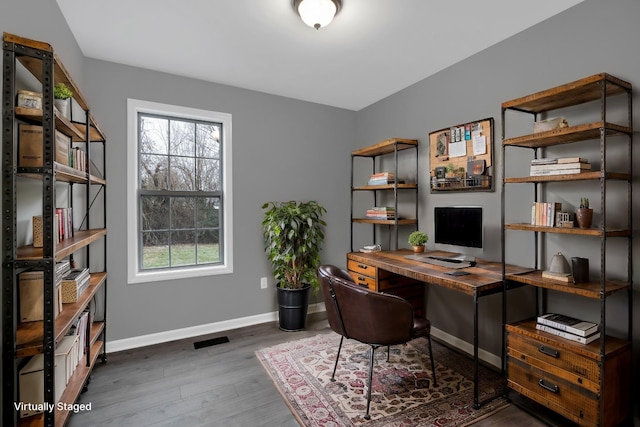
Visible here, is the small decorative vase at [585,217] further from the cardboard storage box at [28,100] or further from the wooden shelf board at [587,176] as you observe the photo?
the cardboard storage box at [28,100]

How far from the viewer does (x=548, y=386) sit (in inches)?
71.4

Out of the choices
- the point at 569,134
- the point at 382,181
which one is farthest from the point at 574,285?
the point at 382,181

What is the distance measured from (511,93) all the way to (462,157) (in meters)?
0.61

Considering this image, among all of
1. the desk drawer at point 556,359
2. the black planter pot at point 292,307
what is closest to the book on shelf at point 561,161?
the desk drawer at point 556,359

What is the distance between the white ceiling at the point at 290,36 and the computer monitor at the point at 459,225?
1.33 m

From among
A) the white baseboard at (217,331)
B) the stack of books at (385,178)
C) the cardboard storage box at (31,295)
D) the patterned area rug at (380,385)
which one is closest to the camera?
the cardboard storage box at (31,295)

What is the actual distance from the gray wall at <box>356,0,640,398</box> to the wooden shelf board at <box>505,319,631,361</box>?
0.60 ft

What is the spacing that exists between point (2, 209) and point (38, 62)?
27.8 inches

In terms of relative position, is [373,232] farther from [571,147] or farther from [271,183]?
[571,147]

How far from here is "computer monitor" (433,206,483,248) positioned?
252 centimetres

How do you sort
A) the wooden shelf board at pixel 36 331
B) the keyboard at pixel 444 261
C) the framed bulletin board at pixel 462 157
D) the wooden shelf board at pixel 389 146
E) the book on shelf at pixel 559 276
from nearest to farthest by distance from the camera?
the wooden shelf board at pixel 36 331
the book on shelf at pixel 559 276
the keyboard at pixel 444 261
the framed bulletin board at pixel 462 157
the wooden shelf board at pixel 389 146

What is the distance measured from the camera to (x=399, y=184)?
3.27 meters

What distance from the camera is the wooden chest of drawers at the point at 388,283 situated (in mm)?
2943

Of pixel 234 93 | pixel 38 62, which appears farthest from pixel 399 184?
pixel 38 62
